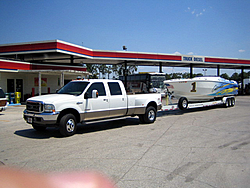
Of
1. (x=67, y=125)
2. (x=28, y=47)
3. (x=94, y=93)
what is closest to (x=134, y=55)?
(x=28, y=47)

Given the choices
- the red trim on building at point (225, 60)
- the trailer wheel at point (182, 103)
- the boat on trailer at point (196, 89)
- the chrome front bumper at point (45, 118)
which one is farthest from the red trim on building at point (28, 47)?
the red trim on building at point (225, 60)

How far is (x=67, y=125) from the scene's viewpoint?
8.06 meters

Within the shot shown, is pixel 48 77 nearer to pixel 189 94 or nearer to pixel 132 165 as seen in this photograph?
pixel 189 94

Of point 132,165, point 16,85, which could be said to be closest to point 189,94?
point 132,165

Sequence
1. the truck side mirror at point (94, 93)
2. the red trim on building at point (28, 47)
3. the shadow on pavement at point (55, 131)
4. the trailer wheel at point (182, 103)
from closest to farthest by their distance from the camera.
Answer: the shadow on pavement at point (55, 131), the truck side mirror at point (94, 93), the trailer wheel at point (182, 103), the red trim on building at point (28, 47)

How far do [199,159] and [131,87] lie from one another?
22.0m

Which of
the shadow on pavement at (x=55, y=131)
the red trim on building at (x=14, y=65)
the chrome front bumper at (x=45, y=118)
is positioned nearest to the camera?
the chrome front bumper at (x=45, y=118)

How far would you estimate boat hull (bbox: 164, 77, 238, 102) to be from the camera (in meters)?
15.1

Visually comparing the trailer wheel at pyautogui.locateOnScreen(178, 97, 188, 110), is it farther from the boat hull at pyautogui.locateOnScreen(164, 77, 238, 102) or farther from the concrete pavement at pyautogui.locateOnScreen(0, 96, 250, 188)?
the concrete pavement at pyautogui.locateOnScreen(0, 96, 250, 188)

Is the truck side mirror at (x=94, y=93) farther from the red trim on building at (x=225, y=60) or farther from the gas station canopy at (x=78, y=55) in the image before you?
the red trim on building at (x=225, y=60)

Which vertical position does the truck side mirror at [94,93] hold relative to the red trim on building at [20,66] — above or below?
below

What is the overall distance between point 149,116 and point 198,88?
615cm

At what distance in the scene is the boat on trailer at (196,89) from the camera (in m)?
15.1

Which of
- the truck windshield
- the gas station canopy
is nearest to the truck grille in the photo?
the truck windshield
